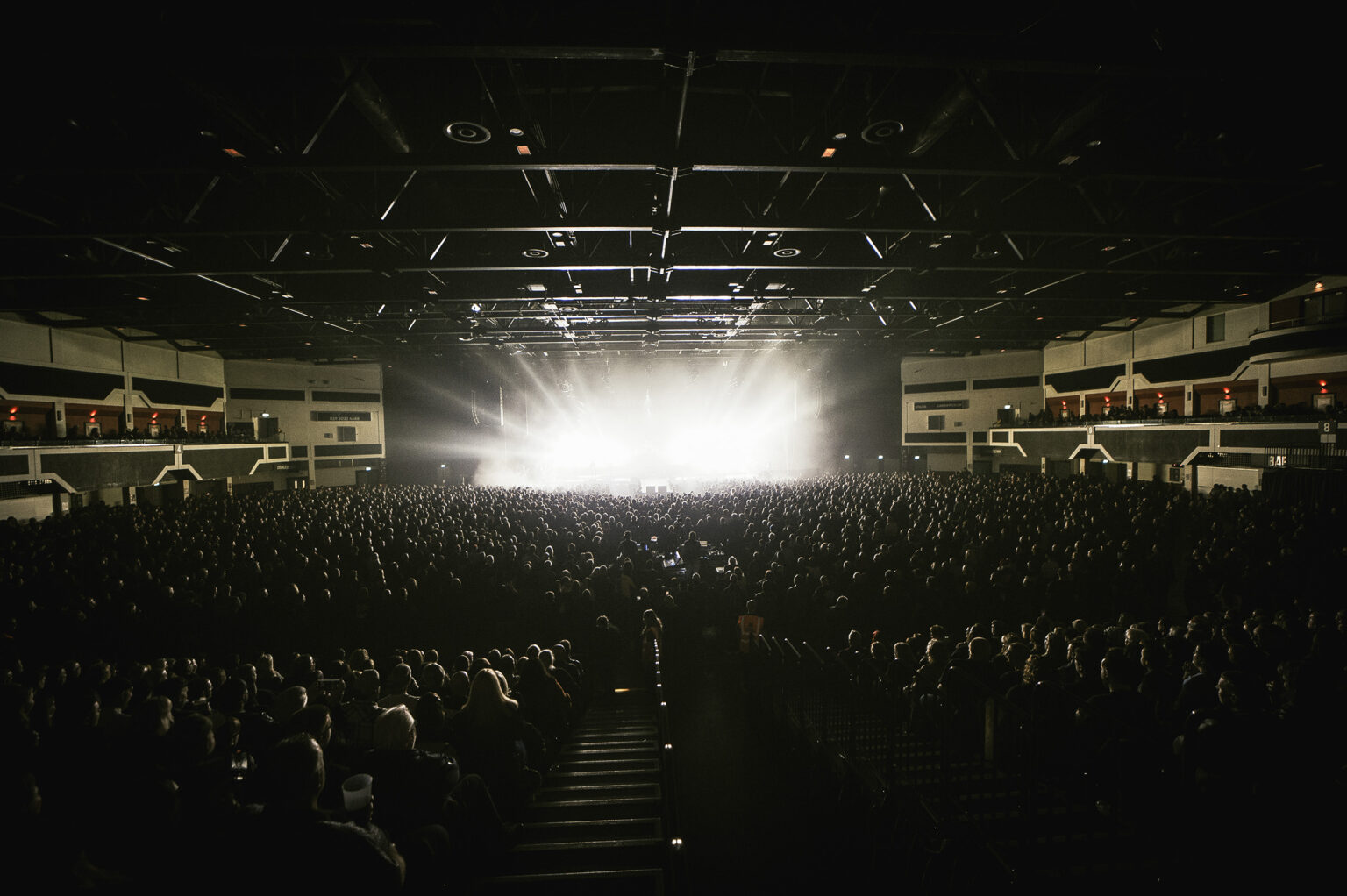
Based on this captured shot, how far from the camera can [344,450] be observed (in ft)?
113

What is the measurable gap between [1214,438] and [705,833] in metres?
23.5

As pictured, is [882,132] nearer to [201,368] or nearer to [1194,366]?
[1194,366]

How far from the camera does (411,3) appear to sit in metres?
5.44

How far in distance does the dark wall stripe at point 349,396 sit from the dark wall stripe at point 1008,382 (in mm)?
35945

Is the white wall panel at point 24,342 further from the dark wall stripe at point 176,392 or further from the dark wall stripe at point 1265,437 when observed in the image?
the dark wall stripe at point 1265,437

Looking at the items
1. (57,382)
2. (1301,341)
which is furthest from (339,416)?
(1301,341)

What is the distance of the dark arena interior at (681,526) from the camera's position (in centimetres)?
324

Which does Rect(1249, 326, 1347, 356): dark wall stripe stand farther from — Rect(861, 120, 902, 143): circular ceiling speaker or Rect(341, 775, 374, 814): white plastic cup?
Rect(341, 775, 374, 814): white plastic cup

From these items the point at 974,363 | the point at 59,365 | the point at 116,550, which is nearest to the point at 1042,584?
the point at 116,550

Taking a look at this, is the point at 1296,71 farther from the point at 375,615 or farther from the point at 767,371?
the point at 767,371

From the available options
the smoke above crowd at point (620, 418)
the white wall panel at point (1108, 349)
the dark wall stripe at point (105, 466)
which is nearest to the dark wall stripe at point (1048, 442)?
the white wall panel at point (1108, 349)

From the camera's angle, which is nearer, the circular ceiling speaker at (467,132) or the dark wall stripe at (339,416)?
the circular ceiling speaker at (467,132)

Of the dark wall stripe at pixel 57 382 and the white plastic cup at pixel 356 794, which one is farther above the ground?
the dark wall stripe at pixel 57 382

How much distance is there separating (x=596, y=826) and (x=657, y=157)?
292 inches
